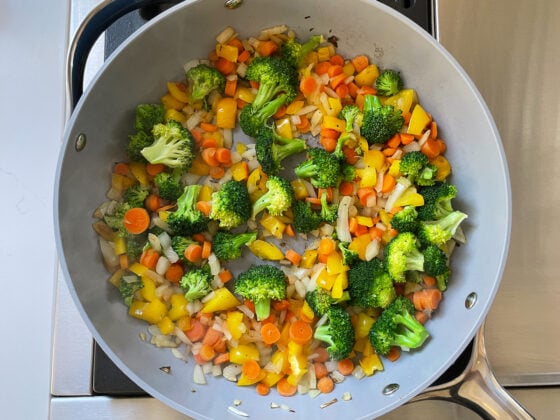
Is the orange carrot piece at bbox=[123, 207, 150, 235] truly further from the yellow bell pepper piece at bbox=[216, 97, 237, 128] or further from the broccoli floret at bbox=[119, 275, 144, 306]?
the yellow bell pepper piece at bbox=[216, 97, 237, 128]

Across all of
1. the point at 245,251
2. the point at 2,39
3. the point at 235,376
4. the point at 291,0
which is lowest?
the point at 235,376

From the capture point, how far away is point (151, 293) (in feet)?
4.87

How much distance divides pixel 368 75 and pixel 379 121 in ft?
0.48

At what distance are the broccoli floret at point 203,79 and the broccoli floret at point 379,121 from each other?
39 centimetres

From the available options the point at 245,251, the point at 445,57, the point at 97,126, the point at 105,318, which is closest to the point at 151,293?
the point at 105,318

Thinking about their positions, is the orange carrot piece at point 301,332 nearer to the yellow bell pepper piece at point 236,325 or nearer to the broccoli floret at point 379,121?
the yellow bell pepper piece at point 236,325

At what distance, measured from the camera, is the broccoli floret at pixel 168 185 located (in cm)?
151

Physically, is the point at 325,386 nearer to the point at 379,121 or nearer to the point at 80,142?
the point at 379,121

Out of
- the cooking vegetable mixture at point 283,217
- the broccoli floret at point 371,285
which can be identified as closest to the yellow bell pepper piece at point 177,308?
the cooking vegetable mixture at point 283,217

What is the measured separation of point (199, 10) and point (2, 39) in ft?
2.20

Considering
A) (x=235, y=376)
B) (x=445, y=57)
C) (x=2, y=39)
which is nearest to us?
(x=445, y=57)

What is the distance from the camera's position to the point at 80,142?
1383 millimetres

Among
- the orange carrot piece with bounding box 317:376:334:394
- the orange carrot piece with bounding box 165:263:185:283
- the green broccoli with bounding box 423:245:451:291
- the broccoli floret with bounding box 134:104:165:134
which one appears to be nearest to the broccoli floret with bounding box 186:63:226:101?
the broccoli floret with bounding box 134:104:165:134

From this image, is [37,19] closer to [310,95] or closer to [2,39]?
[2,39]
